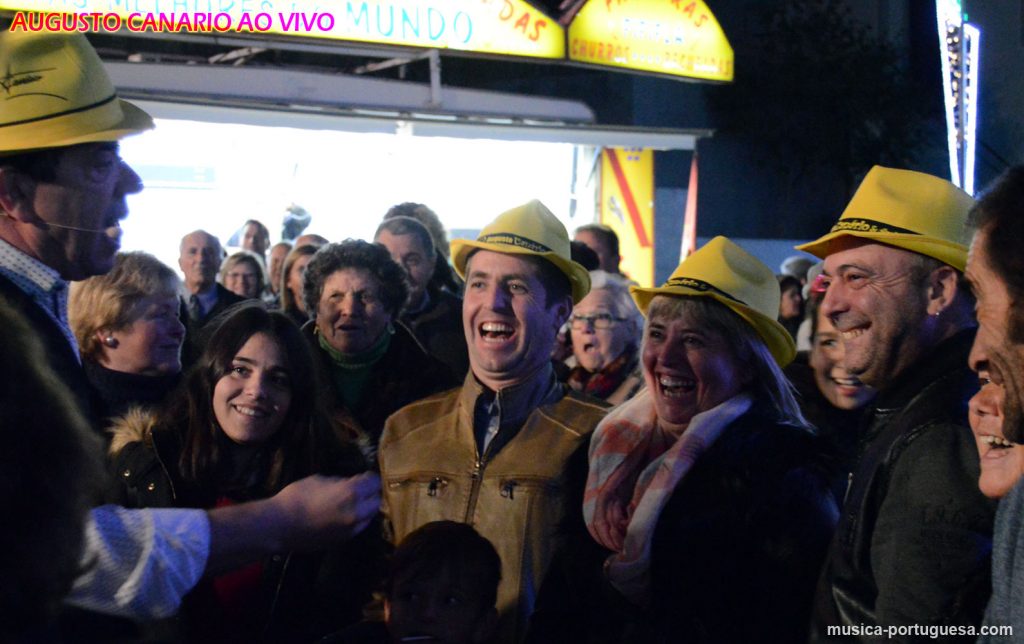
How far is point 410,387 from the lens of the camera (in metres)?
4.29

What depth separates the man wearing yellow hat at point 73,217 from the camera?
1852 millimetres

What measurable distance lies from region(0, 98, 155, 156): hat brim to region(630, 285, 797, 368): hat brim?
1512 millimetres

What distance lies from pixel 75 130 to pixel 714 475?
1.75m

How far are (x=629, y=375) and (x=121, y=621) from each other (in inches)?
139

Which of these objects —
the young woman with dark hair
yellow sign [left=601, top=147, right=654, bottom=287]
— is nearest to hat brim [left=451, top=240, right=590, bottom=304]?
the young woman with dark hair

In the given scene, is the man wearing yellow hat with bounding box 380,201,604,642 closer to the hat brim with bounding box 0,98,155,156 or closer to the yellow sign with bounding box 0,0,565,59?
the hat brim with bounding box 0,98,155,156

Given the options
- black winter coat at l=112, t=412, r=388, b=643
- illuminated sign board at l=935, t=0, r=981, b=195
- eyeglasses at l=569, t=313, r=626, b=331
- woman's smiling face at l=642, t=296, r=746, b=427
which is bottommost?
black winter coat at l=112, t=412, r=388, b=643

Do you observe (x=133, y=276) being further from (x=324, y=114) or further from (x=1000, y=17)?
(x=1000, y=17)

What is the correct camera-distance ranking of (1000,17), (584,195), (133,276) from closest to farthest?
1. (133,276)
2. (584,195)
3. (1000,17)

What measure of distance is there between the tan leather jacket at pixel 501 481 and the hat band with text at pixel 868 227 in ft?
3.32

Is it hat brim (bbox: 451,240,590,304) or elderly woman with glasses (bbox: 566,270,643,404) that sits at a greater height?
hat brim (bbox: 451,240,590,304)

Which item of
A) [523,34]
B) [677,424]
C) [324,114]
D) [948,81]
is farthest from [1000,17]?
[677,424]

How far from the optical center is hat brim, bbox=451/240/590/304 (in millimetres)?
3449

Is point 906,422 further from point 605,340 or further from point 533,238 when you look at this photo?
point 605,340
